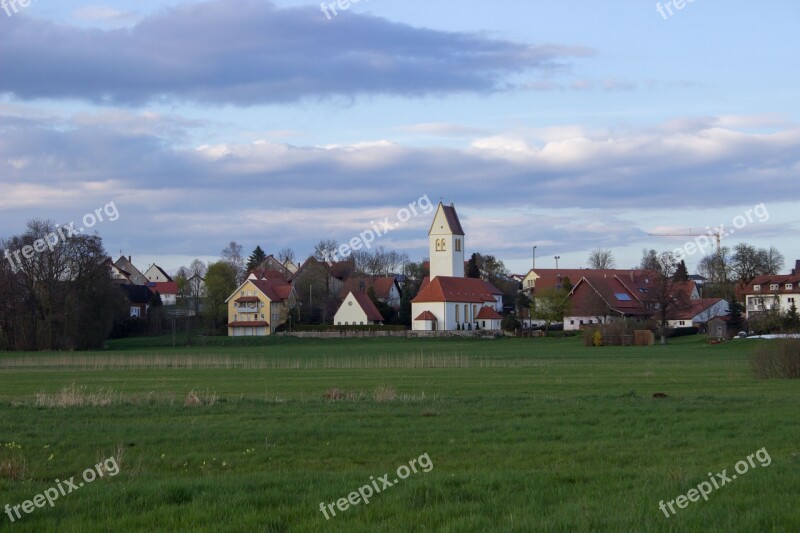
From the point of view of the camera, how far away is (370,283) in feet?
545

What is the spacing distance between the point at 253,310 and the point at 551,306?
142 ft

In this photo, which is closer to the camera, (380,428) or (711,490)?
(711,490)

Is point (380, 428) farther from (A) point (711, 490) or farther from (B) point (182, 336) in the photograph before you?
(B) point (182, 336)

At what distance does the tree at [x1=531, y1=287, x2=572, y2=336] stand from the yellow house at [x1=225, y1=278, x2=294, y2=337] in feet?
124

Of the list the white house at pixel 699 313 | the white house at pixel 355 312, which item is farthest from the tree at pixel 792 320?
the white house at pixel 355 312

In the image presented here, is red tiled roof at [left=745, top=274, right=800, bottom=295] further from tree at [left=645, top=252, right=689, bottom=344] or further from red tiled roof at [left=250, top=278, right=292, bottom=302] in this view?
red tiled roof at [left=250, top=278, right=292, bottom=302]

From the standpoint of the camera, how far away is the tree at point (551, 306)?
12725 cm

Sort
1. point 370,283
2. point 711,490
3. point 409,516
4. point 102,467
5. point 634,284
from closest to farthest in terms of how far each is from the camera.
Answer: point 409,516
point 711,490
point 102,467
point 634,284
point 370,283

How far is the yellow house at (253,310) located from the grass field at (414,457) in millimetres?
106422

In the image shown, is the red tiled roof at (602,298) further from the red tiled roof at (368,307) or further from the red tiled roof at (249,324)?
the red tiled roof at (249,324)

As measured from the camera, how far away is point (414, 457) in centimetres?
1617

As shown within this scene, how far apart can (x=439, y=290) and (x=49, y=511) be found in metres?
124

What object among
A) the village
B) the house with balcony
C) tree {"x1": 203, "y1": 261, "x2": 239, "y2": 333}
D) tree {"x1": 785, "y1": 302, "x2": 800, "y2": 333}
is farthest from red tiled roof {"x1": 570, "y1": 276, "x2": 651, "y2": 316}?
tree {"x1": 203, "y1": 261, "x2": 239, "y2": 333}

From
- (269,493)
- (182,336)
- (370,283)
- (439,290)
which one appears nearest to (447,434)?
(269,493)
